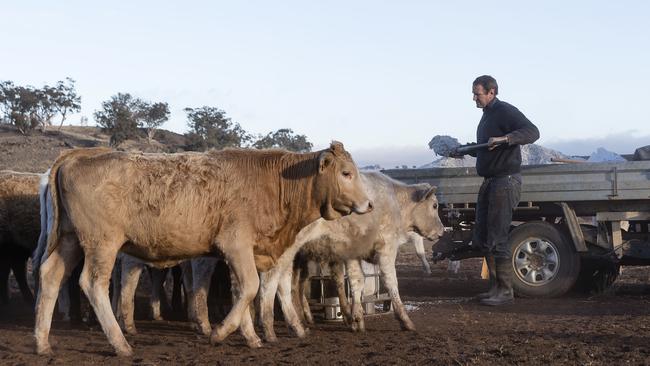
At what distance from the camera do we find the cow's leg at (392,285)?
1122 centimetres

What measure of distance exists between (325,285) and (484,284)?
557 centimetres

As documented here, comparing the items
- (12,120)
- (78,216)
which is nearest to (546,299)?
(78,216)

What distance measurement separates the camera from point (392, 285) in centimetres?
1157

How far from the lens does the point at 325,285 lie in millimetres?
12852

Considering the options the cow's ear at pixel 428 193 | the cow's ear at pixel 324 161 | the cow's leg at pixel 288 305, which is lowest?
the cow's leg at pixel 288 305

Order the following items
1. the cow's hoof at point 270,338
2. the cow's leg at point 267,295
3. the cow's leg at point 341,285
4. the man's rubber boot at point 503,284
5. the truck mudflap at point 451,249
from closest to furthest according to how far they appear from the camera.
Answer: the cow's hoof at point 270,338, the cow's leg at point 267,295, the cow's leg at point 341,285, the man's rubber boot at point 503,284, the truck mudflap at point 451,249

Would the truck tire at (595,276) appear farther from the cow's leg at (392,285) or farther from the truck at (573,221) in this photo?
the cow's leg at (392,285)

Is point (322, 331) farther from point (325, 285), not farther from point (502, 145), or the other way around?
point (502, 145)

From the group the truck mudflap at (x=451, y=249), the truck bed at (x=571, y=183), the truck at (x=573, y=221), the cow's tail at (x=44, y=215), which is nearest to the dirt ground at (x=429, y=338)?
the truck at (x=573, y=221)

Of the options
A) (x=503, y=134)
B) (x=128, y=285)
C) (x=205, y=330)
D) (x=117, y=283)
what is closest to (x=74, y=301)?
(x=117, y=283)

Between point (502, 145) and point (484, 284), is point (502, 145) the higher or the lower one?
the higher one

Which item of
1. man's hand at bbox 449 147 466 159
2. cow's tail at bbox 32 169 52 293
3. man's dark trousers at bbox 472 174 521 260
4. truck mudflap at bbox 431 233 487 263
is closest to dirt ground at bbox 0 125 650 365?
truck mudflap at bbox 431 233 487 263

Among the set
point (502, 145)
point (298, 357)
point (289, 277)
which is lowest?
point (298, 357)

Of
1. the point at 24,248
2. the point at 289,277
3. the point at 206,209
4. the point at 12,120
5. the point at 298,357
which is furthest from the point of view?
the point at 12,120
